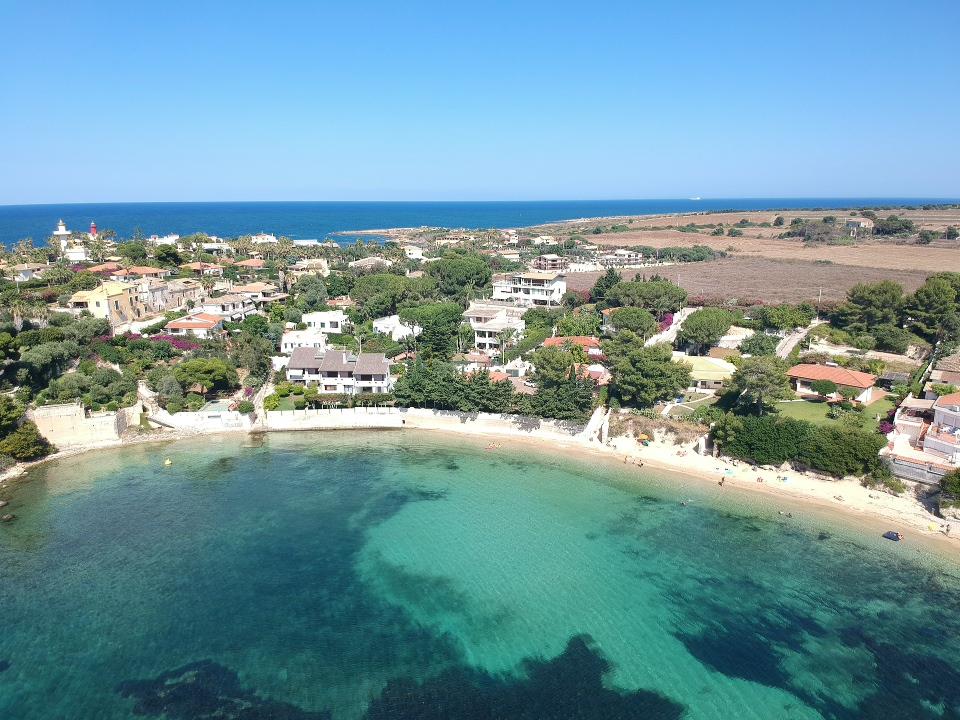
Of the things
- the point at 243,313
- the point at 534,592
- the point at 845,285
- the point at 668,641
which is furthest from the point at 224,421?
the point at 845,285

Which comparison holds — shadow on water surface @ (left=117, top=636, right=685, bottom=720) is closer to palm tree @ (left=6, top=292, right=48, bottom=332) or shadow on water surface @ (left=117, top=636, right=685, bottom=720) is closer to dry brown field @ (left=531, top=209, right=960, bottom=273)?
palm tree @ (left=6, top=292, right=48, bottom=332)

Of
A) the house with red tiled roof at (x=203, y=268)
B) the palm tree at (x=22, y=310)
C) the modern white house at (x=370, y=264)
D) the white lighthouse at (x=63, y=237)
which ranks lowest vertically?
the modern white house at (x=370, y=264)

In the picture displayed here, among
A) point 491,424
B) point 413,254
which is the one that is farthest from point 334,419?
point 413,254

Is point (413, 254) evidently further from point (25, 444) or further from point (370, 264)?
point (25, 444)

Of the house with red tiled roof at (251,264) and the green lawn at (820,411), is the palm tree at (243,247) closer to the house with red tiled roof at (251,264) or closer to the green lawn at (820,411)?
the house with red tiled roof at (251,264)

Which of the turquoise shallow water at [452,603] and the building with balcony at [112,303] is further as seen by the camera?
the building with balcony at [112,303]

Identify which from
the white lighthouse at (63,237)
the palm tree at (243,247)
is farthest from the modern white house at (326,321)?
the white lighthouse at (63,237)

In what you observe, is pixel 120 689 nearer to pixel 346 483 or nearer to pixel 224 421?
pixel 346 483
